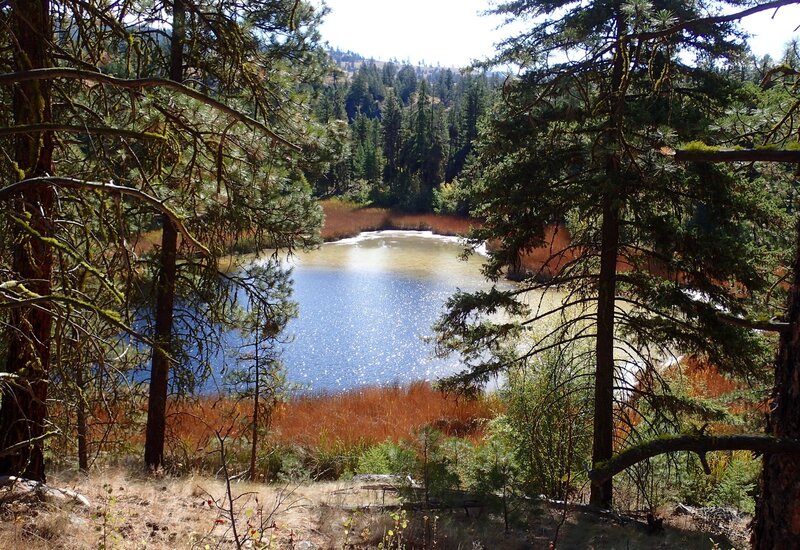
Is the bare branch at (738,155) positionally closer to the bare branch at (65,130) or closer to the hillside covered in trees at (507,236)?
the hillside covered in trees at (507,236)

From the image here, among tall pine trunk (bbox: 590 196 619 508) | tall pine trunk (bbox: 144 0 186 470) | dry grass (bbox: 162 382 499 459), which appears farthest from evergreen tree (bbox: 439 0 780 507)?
dry grass (bbox: 162 382 499 459)

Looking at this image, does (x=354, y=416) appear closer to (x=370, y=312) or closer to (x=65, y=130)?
(x=370, y=312)

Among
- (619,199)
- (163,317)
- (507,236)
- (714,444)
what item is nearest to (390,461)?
(507,236)

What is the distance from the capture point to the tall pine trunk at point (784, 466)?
2.54 m

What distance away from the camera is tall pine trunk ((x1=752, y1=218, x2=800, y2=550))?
2543 millimetres

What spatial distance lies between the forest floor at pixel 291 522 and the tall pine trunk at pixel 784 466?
1330mm

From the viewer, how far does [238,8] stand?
24.6 feet

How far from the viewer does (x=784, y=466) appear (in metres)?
2.61

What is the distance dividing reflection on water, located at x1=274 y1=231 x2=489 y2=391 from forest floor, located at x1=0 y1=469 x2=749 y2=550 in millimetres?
5591

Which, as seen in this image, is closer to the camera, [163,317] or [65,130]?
[65,130]

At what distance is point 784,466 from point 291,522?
3841mm

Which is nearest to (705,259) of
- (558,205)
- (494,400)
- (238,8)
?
Result: (558,205)

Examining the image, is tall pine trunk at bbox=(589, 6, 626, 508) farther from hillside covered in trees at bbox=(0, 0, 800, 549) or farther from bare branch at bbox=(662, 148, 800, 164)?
bare branch at bbox=(662, 148, 800, 164)

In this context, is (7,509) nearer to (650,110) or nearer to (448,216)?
(650,110)
